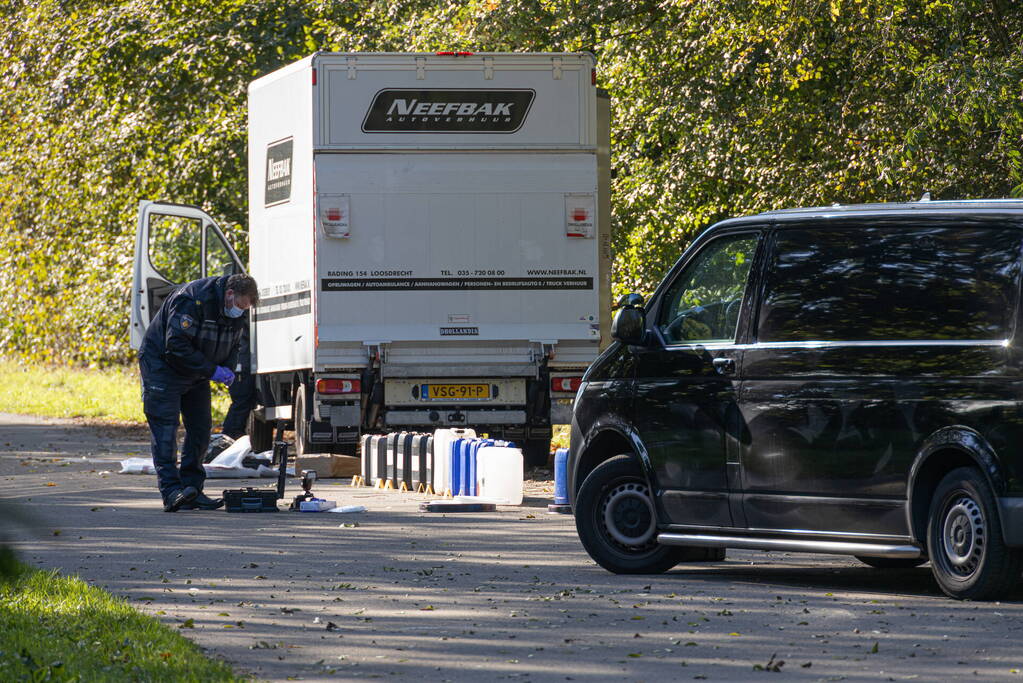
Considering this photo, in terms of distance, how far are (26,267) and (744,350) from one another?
2154 centimetres

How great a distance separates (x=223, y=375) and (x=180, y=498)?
3.18ft

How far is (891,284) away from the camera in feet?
26.2

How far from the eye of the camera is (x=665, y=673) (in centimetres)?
590

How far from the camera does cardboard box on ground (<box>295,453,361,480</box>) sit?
16.1 m

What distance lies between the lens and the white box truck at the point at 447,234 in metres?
15.6

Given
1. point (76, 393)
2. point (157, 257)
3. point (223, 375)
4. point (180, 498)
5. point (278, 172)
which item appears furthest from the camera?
point (76, 393)

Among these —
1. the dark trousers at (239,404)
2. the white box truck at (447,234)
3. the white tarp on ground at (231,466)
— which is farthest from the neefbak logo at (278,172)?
the dark trousers at (239,404)

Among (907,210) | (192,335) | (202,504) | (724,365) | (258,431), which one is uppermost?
(907,210)

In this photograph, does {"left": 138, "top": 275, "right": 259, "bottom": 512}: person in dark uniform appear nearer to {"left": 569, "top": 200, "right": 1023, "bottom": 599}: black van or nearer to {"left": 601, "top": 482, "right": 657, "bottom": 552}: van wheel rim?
{"left": 569, "top": 200, "right": 1023, "bottom": 599}: black van

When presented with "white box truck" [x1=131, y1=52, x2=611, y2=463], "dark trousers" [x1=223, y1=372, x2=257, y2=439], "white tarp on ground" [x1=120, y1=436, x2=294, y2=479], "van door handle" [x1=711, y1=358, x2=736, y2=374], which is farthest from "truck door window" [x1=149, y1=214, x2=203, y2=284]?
"van door handle" [x1=711, y1=358, x2=736, y2=374]

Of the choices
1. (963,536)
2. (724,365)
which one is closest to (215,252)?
(724,365)

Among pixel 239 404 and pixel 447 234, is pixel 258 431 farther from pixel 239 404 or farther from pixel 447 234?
pixel 447 234

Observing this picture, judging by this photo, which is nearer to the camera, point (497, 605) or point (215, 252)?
point (497, 605)

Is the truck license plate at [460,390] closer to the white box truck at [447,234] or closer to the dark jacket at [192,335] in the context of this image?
the white box truck at [447,234]
